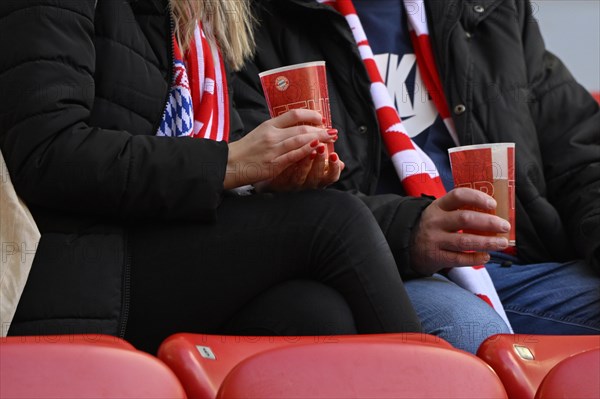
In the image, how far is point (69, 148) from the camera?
47.2 inches

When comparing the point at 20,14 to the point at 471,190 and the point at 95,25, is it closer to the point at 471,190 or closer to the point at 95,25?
the point at 95,25

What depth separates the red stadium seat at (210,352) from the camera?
90 centimetres

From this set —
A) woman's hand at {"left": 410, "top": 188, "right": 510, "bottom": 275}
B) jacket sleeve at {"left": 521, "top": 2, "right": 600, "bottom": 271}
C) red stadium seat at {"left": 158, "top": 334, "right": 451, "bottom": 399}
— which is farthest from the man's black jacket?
red stadium seat at {"left": 158, "top": 334, "right": 451, "bottom": 399}

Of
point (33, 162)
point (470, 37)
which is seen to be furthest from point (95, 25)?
point (470, 37)

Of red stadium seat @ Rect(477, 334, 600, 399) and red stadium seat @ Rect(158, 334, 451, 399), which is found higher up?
red stadium seat @ Rect(158, 334, 451, 399)

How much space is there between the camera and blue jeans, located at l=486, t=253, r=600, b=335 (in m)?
1.68

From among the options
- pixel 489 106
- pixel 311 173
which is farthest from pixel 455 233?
pixel 489 106

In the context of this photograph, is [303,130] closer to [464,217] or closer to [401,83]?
[464,217]

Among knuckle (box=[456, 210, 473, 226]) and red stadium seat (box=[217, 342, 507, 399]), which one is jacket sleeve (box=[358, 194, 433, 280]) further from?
red stadium seat (box=[217, 342, 507, 399])

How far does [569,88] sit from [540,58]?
9cm

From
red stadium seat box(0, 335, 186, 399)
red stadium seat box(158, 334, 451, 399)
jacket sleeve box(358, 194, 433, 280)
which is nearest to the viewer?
red stadium seat box(0, 335, 186, 399)

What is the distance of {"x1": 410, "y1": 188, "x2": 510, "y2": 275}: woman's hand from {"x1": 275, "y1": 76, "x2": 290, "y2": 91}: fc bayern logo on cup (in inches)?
12.6

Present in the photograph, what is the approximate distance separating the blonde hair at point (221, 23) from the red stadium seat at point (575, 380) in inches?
33.9

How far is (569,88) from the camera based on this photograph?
205 cm
